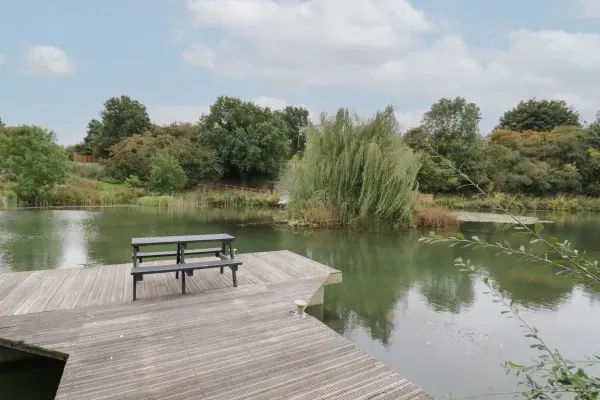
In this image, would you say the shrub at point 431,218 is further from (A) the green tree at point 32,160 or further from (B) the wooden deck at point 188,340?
(A) the green tree at point 32,160

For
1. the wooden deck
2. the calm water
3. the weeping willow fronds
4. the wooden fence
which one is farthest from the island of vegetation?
the wooden deck

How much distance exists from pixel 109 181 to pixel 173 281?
25.6 meters

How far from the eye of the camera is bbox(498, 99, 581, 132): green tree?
3544cm

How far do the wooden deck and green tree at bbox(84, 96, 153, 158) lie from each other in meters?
31.4

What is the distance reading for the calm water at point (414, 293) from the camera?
4.26m

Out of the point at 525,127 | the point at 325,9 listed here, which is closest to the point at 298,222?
the point at 325,9

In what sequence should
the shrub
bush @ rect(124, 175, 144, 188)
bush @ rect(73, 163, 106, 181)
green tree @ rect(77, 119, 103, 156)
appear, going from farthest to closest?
green tree @ rect(77, 119, 103, 156) → bush @ rect(73, 163, 106, 181) → bush @ rect(124, 175, 144, 188) → the shrub

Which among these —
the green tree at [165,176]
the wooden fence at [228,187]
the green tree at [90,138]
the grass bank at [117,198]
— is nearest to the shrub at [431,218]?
the grass bank at [117,198]

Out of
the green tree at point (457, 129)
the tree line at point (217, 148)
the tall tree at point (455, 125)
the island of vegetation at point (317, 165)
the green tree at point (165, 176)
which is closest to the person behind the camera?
the island of vegetation at point (317, 165)

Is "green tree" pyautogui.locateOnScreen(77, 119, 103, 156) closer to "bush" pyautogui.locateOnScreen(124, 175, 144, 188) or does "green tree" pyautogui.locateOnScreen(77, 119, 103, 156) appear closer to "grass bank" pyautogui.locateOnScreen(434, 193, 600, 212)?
"bush" pyautogui.locateOnScreen(124, 175, 144, 188)

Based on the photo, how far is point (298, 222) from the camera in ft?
47.5

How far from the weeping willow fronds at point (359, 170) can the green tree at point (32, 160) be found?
45.7ft

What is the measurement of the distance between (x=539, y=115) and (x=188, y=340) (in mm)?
42459

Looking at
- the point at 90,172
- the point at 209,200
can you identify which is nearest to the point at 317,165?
the point at 209,200
